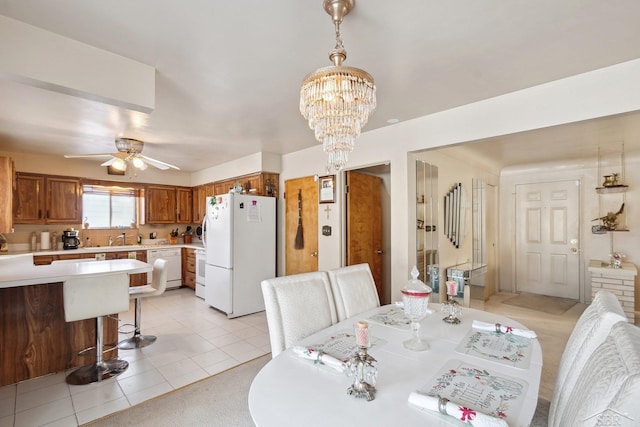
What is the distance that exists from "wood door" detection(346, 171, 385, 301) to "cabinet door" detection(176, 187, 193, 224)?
13.7 ft

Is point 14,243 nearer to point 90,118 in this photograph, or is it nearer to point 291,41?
point 90,118

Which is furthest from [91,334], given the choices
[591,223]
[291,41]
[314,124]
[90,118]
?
[591,223]

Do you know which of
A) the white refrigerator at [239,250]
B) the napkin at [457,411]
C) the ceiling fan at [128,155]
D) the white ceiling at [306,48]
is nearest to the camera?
the napkin at [457,411]

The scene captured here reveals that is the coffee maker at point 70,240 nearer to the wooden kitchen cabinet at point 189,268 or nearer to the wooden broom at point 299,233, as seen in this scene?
the wooden kitchen cabinet at point 189,268

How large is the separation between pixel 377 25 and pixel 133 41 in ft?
4.75

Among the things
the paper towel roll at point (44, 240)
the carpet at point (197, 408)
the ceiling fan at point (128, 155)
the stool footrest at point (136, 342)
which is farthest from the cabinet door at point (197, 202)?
the carpet at point (197, 408)

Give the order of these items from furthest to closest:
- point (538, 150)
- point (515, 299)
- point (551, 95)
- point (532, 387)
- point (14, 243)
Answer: point (515, 299), point (14, 243), point (538, 150), point (551, 95), point (532, 387)

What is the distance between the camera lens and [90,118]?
10.0 feet

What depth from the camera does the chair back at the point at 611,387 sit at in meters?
0.62

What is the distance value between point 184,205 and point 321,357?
6010 mm

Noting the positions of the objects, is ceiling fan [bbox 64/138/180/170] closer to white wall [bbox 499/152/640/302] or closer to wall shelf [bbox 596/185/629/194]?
white wall [bbox 499/152/640/302]

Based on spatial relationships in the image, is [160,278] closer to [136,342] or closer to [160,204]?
[136,342]

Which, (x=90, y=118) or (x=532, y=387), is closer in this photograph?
(x=532, y=387)

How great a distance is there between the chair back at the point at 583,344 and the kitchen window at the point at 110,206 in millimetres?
6737
